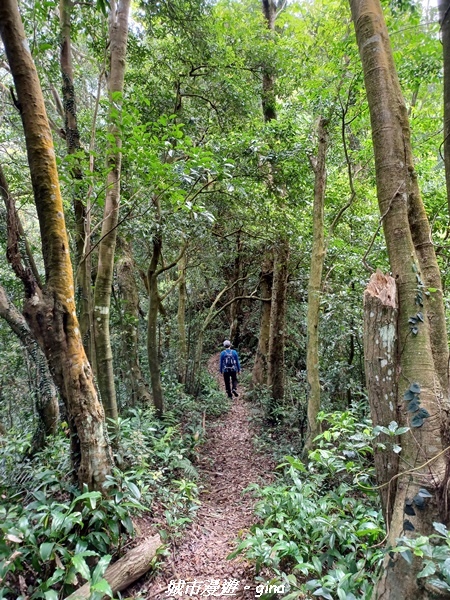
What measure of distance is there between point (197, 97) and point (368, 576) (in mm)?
8607

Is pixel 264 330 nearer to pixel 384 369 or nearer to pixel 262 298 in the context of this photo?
pixel 262 298

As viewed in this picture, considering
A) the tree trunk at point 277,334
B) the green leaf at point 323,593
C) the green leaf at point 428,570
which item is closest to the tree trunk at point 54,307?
the green leaf at point 323,593

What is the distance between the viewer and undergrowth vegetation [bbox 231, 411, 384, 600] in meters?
2.48

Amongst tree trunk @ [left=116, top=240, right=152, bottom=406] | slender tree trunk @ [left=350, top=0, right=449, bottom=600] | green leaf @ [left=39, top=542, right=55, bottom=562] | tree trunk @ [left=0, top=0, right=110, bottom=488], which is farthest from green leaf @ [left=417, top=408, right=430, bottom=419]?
tree trunk @ [left=116, top=240, right=152, bottom=406]

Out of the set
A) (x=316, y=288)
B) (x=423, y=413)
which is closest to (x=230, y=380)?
(x=316, y=288)

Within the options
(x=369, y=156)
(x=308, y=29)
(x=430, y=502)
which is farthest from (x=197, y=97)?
(x=430, y=502)

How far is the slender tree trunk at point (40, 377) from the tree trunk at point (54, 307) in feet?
2.61

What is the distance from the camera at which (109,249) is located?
472 cm

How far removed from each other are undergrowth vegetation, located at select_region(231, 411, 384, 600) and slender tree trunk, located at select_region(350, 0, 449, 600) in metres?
0.25

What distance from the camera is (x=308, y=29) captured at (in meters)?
6.36

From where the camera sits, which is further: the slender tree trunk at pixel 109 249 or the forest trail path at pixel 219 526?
the slender tree trunk at pixel 109 249

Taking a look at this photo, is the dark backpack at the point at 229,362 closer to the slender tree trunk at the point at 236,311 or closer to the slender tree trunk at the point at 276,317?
the slender tree trunk at the point at 276,317

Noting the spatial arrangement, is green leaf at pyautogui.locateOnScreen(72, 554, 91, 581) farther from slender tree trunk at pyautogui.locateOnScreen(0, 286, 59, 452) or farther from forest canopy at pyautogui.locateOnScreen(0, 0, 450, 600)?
slender tree trunk at pyautogui.locateOnScreen(0, 286, 59, 452)

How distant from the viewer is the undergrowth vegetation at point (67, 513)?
2.51 metres
